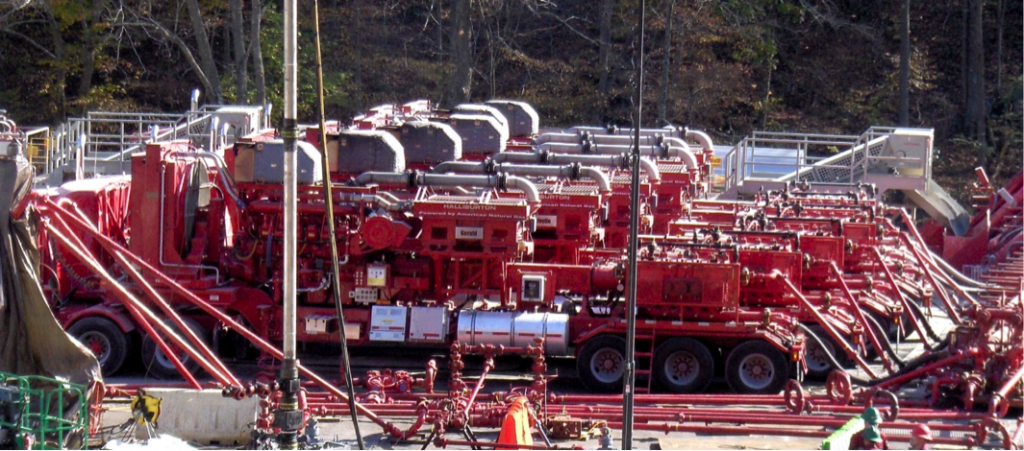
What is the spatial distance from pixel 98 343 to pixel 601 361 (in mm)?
6287

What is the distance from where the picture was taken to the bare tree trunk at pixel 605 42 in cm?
4031

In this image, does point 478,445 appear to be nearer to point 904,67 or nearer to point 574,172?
point 574,172

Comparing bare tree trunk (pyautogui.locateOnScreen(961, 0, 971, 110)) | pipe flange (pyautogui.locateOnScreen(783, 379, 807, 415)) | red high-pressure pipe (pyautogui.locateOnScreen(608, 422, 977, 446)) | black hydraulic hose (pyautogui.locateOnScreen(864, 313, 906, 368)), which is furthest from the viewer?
bare tree trunk (pyautogui.locateOnScreen(961, 0, 971, 110))

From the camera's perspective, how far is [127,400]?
14.9 meters

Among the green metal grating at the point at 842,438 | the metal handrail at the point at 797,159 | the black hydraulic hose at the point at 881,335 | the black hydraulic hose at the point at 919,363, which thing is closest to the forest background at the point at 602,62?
the metal handrail at the point at 797,159

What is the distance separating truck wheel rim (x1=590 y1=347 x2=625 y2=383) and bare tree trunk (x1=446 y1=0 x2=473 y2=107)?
2041cm

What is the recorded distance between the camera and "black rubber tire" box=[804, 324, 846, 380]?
17906 mm

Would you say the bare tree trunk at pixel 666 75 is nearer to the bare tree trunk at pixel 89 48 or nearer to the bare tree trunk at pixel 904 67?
the bare tree trunk at pixel 904 67

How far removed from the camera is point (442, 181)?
18156mm

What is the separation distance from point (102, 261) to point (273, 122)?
22833 millimetres

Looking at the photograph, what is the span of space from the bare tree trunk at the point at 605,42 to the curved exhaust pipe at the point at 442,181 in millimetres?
22658

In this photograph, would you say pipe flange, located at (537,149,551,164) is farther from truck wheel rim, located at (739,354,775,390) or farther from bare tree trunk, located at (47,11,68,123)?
bare tree trunk, located at (47,11,68,123)

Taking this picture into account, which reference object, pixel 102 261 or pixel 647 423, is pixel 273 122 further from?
pixel 647 423

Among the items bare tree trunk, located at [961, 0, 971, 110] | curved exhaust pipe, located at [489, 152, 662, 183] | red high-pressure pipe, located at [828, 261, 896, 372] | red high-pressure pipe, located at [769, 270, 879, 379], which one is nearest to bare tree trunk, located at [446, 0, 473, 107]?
curved exhaust pipe, located at [489, 152, 662, 183]
